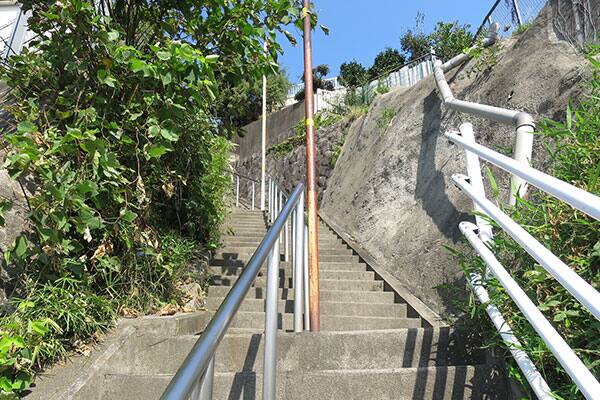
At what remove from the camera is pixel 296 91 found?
18.8 m

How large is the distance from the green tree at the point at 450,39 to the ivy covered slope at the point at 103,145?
598 centimetres

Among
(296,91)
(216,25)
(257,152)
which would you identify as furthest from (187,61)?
(296,91)

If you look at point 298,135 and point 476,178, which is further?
point 298,135

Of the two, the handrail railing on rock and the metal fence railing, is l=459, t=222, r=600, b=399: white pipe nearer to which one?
the handrail railing on rock

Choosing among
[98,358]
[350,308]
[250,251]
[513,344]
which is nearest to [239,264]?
[250,251]

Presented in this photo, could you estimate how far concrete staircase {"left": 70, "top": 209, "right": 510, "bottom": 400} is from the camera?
191 centimetres

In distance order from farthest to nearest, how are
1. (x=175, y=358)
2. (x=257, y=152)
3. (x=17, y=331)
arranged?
(x=257, y=152)
(x=175, y=358)
(x=17, y=331)

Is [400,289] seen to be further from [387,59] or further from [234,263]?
[387,59]

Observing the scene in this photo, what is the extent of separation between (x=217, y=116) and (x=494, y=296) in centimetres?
264

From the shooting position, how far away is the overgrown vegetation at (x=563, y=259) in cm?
132

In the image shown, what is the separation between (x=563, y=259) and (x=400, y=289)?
2.40m

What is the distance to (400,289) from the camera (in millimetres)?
3797

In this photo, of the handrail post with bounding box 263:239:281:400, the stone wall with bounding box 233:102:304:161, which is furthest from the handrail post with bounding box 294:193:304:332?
the stone wall with bounding box 233:102:304:161

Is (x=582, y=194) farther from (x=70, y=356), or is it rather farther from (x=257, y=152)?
(x=257, y=152)
